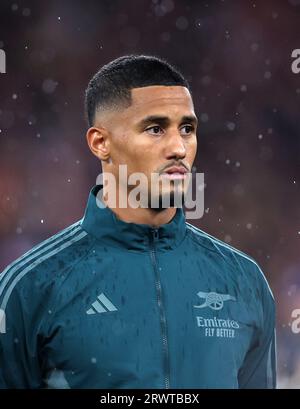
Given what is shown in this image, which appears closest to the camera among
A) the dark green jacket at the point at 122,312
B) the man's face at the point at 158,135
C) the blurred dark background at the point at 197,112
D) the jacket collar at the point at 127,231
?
the dark green jacket at the point at 122,312

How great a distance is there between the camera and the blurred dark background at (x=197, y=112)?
26.5 feet

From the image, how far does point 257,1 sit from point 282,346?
361cm

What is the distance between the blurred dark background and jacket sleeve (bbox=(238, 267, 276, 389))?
14.7 feet

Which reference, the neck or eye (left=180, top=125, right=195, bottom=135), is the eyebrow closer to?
eye (left=180, top=125, right=195, bottom=135)

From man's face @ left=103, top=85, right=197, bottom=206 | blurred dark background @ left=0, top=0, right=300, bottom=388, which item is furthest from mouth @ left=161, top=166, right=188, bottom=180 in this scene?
blurred dark background @ left=0, top=0, right=300, bottom=388

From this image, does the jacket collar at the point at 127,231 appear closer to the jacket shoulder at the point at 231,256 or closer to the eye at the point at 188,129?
the jacket shoulder at the point at 231,256

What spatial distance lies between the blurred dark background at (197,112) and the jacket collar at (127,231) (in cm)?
460

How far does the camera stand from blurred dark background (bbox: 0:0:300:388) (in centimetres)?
807

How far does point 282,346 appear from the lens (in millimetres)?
8414

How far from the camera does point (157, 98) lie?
322cm

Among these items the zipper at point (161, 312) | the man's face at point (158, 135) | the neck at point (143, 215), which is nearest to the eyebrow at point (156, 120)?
the man's face at point (158, 135)

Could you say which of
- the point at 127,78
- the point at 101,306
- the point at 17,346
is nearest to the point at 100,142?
the point at 127,78
